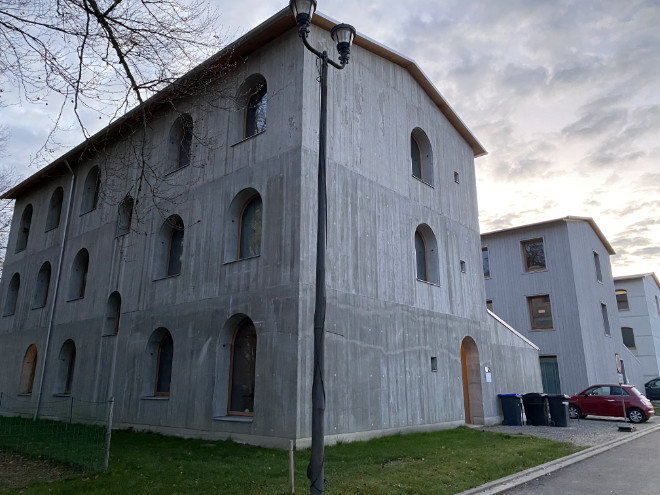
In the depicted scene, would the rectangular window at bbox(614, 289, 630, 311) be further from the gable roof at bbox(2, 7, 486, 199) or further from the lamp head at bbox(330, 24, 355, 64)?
the lamp head at bbox(330, 24, 355, 64)

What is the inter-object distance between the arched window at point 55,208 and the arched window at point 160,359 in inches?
447

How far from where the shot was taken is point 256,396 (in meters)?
11.3

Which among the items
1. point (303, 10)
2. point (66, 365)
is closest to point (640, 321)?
point (66, 365)

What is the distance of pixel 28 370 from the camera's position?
21.0 metres

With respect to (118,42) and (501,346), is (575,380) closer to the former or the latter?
(501,346)

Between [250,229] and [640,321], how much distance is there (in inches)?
1498

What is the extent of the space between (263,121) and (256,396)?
7.60m

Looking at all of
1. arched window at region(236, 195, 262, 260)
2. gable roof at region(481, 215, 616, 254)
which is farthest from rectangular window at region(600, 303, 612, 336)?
arched window at region(236, 195, 262, 260)

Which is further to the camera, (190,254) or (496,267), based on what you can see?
(496,267)

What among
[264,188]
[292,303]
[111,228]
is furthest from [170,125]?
[292,303]

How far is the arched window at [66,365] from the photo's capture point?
18.7m

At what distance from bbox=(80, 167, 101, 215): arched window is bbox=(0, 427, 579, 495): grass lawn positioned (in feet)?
37.7

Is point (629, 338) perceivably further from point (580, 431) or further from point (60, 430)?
point (60, 430)

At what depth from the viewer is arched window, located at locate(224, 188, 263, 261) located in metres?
13.6
